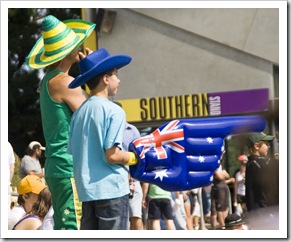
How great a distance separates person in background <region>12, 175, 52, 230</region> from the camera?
6771mm

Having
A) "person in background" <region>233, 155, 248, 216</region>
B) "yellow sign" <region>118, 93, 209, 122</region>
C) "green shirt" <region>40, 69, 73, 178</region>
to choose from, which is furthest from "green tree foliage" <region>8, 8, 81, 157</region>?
"green shirt" <region>40, 69, 73, 178</region>

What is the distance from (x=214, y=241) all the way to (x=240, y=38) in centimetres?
1446

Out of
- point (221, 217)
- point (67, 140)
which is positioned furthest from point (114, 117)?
point (221, 217)

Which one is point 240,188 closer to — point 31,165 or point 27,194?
point 31,165

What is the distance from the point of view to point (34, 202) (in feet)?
24.8

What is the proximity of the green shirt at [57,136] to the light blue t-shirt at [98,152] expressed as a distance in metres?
0.40

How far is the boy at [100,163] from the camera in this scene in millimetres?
5055

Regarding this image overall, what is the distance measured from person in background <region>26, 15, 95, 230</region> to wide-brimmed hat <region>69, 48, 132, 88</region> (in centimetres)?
25

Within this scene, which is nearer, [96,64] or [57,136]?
[96,64]

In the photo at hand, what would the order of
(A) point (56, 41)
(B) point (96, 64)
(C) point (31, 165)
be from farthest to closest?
(C) point (31, 165)
(A) point (56, 41)
(B) point (96, 64)

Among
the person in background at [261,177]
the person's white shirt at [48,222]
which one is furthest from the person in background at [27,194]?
the person in background at [261,177]

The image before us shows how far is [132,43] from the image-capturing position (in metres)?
19.6

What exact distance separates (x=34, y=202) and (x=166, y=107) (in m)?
12.3

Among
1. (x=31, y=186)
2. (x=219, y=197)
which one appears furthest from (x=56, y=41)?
(x=219, y=197)
